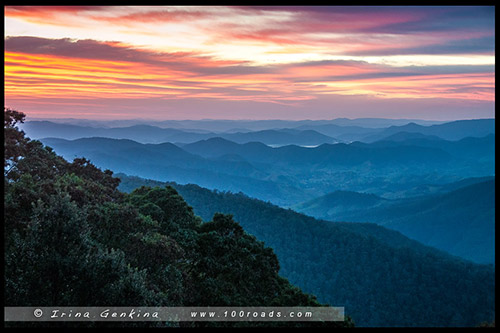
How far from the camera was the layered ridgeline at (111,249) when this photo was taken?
53.5 ft

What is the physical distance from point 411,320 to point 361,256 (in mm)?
29754

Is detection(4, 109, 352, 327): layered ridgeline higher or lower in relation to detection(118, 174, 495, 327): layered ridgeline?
higher

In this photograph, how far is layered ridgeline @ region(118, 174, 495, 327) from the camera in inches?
4122

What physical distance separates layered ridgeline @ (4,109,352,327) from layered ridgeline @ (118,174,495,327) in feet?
261

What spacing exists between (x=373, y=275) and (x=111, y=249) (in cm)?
11501

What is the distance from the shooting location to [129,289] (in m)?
17.2

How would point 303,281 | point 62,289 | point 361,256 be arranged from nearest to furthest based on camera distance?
point 62,289 < point 303,281 < point 361,256

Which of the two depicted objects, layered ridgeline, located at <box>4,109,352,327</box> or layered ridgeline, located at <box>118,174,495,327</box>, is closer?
layered ridgeline, located at <box>4,109,352,327</box>

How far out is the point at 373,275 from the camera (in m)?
123

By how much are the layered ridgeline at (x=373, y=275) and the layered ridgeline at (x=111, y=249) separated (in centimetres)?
7953

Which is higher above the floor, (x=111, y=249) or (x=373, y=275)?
(x=111, y=249)

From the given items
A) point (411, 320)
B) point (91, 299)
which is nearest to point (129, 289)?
point (91, 299)

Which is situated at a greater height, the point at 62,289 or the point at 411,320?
the point at 62,289

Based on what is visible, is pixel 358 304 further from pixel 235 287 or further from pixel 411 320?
pixel 235 287
